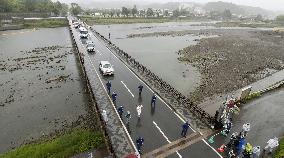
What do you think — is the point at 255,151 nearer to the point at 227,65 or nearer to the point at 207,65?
the point at 207,65

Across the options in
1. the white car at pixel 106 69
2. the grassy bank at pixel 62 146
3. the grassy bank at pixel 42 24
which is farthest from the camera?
the grassy bank at pixel 42 24

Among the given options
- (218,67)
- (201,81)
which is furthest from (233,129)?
(218,67)

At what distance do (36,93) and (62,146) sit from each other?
1473 cm

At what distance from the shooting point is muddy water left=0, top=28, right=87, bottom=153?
80.3 feet

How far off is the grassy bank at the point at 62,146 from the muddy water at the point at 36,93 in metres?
2.12

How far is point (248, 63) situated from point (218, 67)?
8066 mm

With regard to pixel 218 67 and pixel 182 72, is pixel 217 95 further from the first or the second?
pixel 218 67

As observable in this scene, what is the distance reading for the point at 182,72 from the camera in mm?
43000

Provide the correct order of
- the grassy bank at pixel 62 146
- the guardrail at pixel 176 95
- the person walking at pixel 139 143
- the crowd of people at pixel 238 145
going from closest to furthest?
1. the person walking at pixel 139 143
2. the crowd of people at pixel 238 145
3. the grassy bank at pixel 62 146
4. the guardrail at pixel 176 95

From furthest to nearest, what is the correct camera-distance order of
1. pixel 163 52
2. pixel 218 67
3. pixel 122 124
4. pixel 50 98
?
pixel 163 52, pixel 218 67, pixel 50 98, pixel 122 124

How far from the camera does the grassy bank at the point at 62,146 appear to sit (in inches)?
766

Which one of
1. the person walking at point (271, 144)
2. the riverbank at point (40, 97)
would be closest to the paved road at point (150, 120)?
the riverbank at point (40, 97)

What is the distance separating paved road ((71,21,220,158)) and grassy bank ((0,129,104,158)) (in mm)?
3346

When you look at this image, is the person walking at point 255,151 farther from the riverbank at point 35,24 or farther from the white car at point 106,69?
the riverbank at point 35,24
